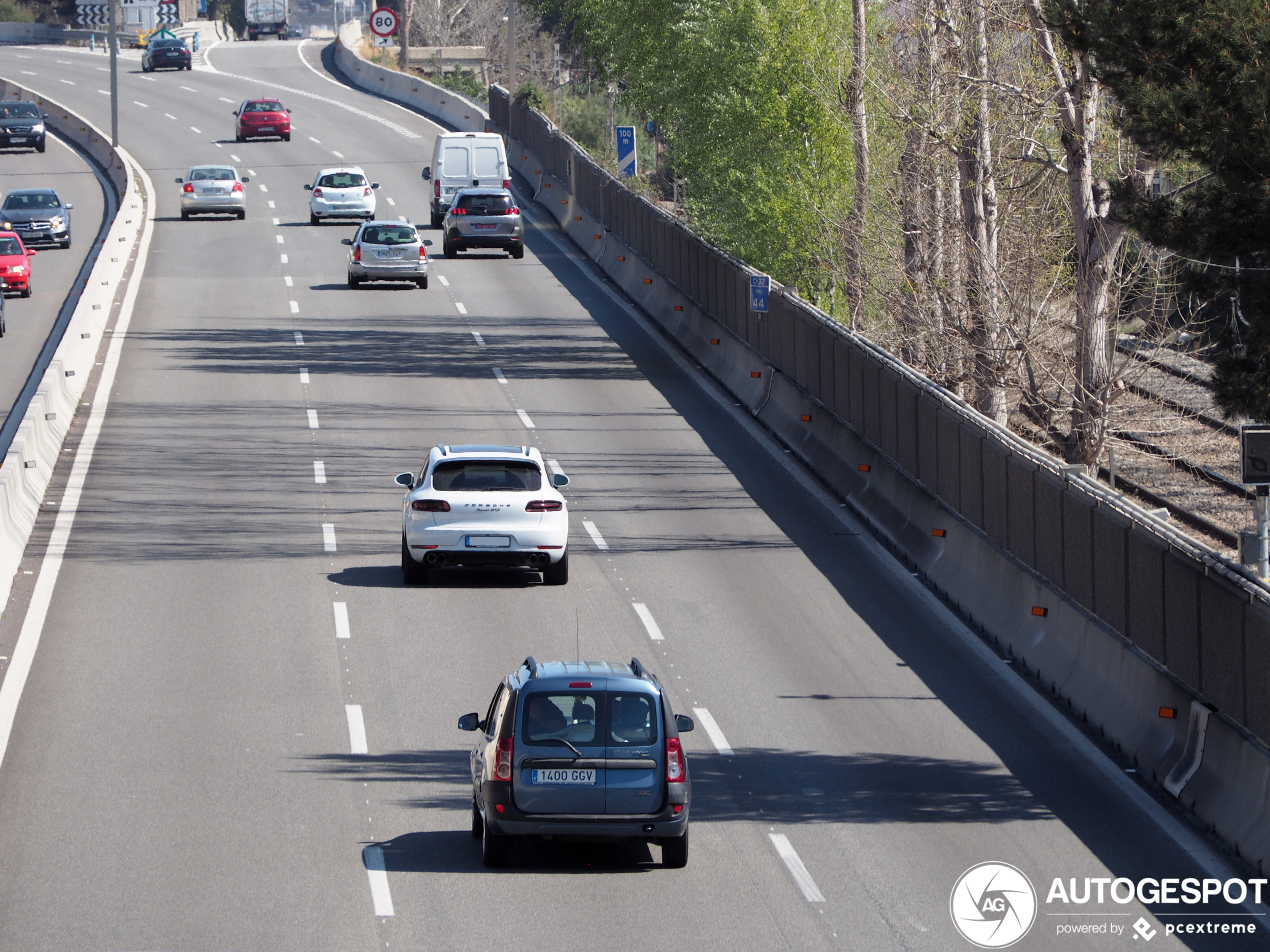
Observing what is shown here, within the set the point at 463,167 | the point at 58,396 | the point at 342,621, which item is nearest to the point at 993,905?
the point at 342,621

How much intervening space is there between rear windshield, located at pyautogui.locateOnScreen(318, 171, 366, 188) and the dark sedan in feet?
165

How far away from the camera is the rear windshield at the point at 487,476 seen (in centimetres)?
2125

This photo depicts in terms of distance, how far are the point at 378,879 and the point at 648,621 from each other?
7.72m

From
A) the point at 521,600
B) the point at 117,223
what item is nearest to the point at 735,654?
the point at 521,600

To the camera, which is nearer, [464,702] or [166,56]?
[464,702]

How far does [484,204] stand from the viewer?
161 ft

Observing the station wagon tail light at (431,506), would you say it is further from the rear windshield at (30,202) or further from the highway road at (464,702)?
the rear windshield at (30,202)

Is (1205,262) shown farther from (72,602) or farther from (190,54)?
(190,54)

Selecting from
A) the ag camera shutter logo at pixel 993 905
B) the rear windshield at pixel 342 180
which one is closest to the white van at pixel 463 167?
the rear windshield at pixel 342 180

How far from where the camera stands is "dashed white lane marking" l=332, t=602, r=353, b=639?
19234 millimetres

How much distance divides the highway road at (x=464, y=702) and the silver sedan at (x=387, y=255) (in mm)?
8719

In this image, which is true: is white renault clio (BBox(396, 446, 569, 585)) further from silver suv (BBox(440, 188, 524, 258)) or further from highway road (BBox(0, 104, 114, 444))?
silver suv (BBox(440, 188, 524, 258))

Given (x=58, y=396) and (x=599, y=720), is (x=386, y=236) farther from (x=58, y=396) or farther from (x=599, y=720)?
(x=599, y=720)

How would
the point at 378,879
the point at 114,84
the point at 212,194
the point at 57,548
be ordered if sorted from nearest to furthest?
the point at 378,879 < the point at 57,548 < the point at 212,194 < the point at 114,84
